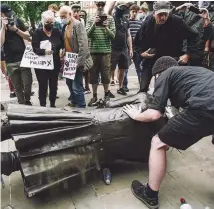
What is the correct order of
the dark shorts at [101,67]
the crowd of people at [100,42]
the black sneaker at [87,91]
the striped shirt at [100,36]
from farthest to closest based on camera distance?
the black sneaker at [87,91], the dark shorts at [101,67], the striped shirt at [100,36], the crowd of people at [100,42]

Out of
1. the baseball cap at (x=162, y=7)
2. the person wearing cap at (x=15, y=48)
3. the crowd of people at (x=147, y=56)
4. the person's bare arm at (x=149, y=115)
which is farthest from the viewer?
the person wearing cap at (x=15, y=48)

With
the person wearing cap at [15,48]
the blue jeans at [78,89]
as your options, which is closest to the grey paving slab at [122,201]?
the blue jeans at [78,89]

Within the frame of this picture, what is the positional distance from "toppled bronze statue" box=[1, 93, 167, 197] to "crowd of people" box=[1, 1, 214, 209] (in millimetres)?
246

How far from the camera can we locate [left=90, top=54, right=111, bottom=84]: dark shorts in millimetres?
5816

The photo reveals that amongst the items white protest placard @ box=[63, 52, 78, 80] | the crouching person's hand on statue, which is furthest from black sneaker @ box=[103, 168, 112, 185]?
white protest placard @ box=[63, 52, 78, 80]

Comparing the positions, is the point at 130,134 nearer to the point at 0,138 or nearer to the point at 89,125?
the point at 89,125

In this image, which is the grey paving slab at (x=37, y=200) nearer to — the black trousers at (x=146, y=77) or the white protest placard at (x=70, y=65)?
the black trousers at (x=146, y=77)

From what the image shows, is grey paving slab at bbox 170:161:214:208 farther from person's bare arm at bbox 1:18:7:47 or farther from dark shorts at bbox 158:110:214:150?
person's bare arm at bbox 1:18:7:47

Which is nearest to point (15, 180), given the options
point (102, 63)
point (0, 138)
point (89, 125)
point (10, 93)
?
point (0, 138)

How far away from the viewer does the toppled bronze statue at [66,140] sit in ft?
9.41

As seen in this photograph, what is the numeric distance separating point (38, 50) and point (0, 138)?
2457 millimetres

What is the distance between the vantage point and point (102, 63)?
229 inches

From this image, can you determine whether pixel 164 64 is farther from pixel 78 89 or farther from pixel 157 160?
pixel 78 89

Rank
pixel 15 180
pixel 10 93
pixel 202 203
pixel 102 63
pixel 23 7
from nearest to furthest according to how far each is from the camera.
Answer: pixel 202 203 < pixel 15 180 < pixel 102 63 < pixel 10 93 < pixel 23 7
